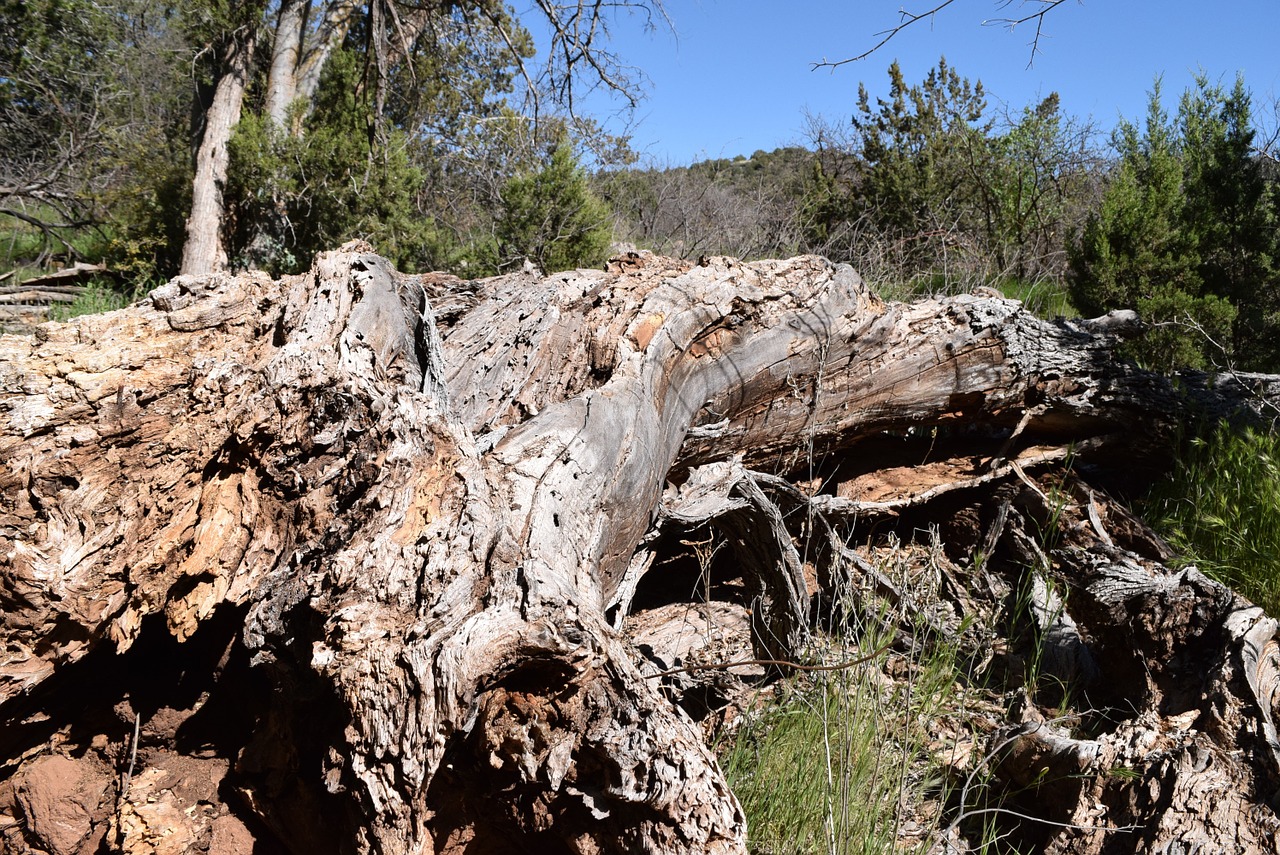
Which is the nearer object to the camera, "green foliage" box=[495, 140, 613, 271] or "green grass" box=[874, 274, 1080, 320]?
"green grass" box=[874, 274, 1080, 320]

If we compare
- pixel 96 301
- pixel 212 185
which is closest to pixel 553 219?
pixel 212 185

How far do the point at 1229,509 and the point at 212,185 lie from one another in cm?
813

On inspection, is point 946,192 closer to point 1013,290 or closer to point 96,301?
point 1013,290

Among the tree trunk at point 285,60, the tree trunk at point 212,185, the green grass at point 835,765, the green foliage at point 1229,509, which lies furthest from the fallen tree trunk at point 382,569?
Result: the tree trunk at point 285,60

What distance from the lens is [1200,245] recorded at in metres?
7.24

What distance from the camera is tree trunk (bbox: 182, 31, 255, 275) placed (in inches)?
314

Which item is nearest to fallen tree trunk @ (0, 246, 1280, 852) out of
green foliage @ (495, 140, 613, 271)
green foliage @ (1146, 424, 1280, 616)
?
green foliage @ (1146, 424, 1280, 616)

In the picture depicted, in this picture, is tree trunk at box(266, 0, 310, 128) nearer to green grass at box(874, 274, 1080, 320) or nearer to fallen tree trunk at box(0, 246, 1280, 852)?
green grass at box(874, 274, 1080, 320)

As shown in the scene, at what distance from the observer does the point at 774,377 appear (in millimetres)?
3799

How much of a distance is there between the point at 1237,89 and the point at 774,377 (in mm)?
6131

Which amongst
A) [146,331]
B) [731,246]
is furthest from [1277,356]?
[146,331]

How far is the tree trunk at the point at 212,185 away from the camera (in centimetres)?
797

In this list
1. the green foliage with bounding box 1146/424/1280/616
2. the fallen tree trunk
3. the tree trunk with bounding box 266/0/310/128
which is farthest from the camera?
the tree trunk with bounding box 266/0/310/128

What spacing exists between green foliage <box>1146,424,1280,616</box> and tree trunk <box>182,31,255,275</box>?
7.66m
